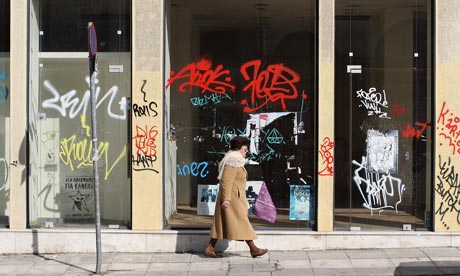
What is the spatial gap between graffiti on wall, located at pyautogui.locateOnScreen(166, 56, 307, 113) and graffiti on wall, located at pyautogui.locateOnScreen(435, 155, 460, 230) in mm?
2401

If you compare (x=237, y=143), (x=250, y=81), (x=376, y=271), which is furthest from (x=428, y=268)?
(x=250, y=81)

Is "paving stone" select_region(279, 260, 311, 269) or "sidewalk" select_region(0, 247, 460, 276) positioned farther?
"paving stone" select_region(279, 260, 311, 269)

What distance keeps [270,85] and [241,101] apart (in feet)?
1.67

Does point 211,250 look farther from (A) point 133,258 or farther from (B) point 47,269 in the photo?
(B) point 47,269

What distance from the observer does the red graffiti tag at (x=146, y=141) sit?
9242mm

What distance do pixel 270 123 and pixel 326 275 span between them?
269 cm

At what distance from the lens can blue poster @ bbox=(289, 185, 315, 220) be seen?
944 centimetres

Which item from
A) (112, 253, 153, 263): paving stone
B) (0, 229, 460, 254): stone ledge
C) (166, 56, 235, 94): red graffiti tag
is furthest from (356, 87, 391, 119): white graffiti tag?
(112, 253, 153, 263): paving stone

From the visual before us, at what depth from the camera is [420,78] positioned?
945cm

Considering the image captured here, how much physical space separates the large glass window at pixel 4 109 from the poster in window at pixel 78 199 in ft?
2.98

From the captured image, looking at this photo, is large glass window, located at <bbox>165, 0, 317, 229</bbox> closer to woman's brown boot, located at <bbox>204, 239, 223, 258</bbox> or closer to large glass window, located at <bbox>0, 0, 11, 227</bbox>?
woman's brown boot, located at <bbox>204, 239, 223, 258</bbox>

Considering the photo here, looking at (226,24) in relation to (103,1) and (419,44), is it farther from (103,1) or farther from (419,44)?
(419,44)

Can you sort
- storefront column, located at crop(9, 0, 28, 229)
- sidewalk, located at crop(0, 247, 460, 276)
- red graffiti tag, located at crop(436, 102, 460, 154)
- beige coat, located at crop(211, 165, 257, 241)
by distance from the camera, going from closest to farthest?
sidewalk, located at crop(0, 247, 460, 276), beige coat, located at crop(211, 165, 257, 241), red graffiti tag, located at crop(436, 102, 460, 154), storefront column, located at crop(9, 0, 28, 229)

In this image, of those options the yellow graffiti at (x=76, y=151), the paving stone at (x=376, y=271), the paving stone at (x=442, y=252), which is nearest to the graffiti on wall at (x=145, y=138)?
the yellow graffiti at (x=76, y=151)
